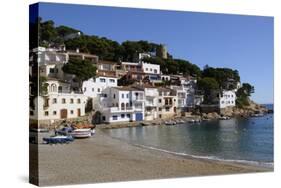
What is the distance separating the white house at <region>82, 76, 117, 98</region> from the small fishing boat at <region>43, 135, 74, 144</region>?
2.85ft

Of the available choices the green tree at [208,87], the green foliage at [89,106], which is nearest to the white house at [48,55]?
the green foliage at [89,106]

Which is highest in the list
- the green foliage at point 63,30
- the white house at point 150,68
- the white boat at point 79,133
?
the green foliage at point 63,30

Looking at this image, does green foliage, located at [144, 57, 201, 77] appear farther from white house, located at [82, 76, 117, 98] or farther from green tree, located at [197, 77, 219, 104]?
white house, located at [82, 76, 117, 98]

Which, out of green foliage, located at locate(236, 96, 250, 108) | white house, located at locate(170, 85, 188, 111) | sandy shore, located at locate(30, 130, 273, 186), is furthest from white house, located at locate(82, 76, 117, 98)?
green foliage, located at locate(236, 96, 250, 108)

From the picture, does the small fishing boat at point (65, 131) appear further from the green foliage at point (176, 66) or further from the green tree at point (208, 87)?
the green tree at point (208, 87)

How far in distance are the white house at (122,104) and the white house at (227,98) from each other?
6.10 feet

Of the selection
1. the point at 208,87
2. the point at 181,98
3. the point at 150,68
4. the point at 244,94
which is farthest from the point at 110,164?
the point at 244,94

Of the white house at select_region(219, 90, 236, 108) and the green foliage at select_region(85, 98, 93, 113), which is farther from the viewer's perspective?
the white house at select_region(219, 90, 236, 108)

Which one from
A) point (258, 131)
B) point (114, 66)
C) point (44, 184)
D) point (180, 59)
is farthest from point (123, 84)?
point (258, 131)

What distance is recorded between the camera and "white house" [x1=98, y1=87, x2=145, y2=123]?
9.91m

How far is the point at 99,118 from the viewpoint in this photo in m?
10.0

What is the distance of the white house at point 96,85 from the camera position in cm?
990

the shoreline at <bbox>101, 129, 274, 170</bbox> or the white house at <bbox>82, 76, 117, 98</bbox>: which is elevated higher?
the white house at <bbox>82, 76, 117, 98</bbox>

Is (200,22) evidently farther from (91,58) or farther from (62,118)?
(62,118)
